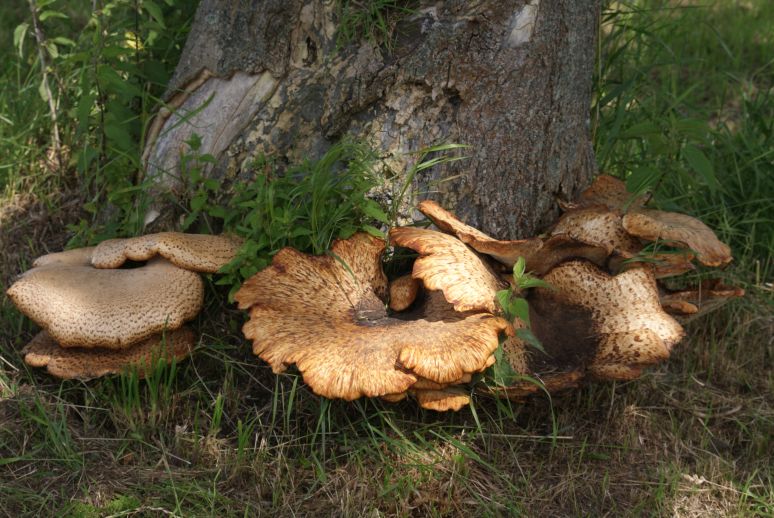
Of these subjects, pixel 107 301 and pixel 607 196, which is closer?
pixel 107 301

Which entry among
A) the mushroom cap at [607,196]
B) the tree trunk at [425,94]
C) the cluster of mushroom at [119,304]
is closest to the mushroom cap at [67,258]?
the cluster of mushroom at [119,304]

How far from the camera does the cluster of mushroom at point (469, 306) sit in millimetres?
3107

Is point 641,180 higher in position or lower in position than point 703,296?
higher

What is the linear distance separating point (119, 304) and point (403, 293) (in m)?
1.33

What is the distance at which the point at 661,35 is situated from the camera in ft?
20.7

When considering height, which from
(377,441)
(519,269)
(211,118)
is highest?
(211,118)

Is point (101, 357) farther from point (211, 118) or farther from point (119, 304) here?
point (211, 118)

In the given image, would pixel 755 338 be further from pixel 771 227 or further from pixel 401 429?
pixel 401 429

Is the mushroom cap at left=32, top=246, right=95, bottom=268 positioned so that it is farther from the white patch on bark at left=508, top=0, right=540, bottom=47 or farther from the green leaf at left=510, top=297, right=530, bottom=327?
the white patch on bark at left=508, top=0, right=540, bottom=47

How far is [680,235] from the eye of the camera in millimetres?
3668

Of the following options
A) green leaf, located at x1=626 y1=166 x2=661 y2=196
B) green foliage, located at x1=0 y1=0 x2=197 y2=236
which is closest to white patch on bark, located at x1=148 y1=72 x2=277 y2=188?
green foliage, located at x1=0 y1=0 x2=197 y2=236

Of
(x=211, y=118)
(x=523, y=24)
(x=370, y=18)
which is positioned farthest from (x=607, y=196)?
(x=211, y=118)

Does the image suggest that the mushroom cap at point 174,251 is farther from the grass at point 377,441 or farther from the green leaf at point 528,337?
the green leaf at point 528,337

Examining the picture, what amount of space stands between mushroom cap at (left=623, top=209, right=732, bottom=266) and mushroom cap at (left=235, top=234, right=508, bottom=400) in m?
0.97
